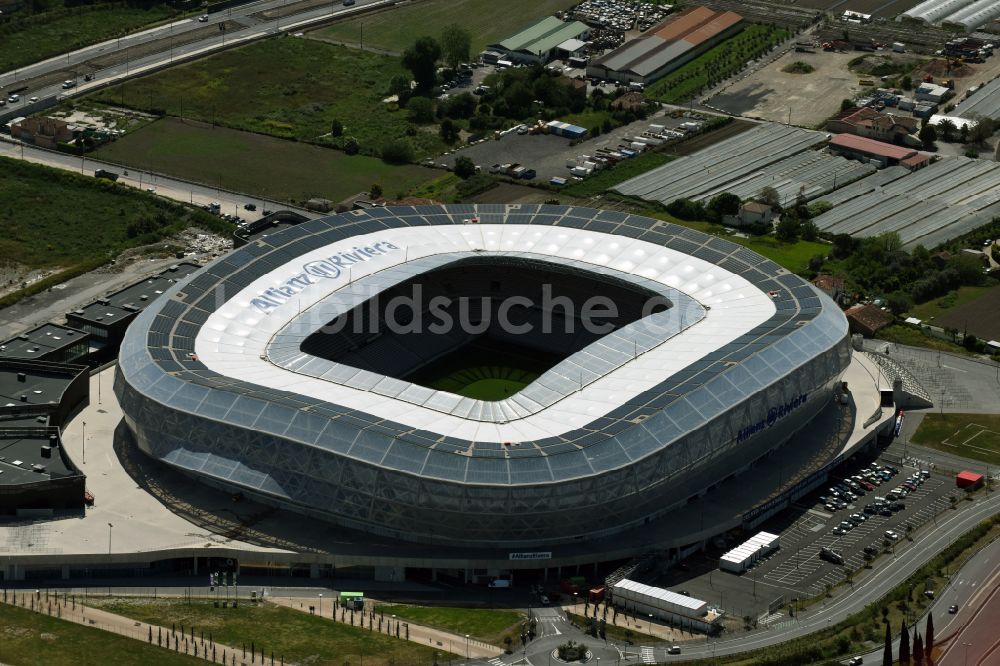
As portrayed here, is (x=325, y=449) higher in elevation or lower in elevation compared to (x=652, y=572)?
higher

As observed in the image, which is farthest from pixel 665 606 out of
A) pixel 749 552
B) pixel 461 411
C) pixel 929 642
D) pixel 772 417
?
pixel 772 417

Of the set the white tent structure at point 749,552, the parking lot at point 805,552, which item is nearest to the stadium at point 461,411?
the parking lot at point 805,552

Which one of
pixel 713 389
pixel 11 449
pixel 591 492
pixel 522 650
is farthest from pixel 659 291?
pixel 11 449

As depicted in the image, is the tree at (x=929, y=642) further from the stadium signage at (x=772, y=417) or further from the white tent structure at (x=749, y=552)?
the stadium signage at (x=772, y=417)

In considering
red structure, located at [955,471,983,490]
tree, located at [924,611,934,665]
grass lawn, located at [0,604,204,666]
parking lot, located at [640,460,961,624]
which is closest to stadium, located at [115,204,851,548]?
parking lot, located at [640,460,961,624]

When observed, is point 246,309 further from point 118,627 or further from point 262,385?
point 118,627

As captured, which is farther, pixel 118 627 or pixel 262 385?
pixel 262 385

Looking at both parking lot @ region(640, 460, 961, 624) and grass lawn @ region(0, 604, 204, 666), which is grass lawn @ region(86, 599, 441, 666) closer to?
grass lawn @ region(0, 604, 204, 666)
